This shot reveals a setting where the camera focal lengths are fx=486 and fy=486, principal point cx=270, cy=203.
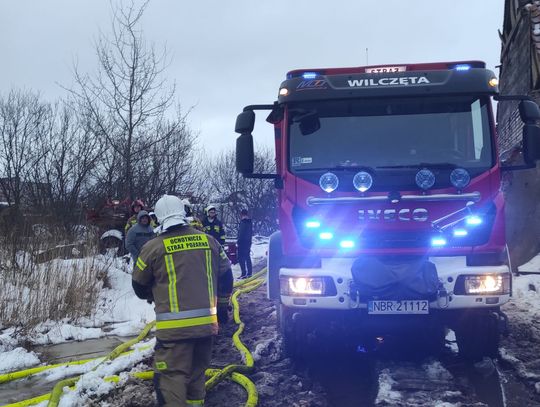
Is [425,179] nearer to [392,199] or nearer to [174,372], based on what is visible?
[392,199]

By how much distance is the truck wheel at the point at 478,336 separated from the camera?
4695mm

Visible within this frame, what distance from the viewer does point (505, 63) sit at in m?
15.4

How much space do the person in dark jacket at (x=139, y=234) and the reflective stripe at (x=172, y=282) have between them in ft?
17.6

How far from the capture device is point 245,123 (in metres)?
4.97

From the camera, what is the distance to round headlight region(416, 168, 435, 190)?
4484 mm

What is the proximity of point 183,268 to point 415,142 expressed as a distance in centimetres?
268

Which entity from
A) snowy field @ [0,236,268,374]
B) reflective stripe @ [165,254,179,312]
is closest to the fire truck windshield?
reflective stripe @ [165,254,179,312]

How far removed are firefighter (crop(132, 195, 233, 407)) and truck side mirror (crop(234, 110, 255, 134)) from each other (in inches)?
62.8

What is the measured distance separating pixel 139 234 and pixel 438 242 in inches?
222

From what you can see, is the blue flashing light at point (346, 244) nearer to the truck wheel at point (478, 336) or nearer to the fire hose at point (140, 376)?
the truck wheel at point (478, 336)

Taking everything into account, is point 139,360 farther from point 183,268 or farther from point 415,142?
point 415,142

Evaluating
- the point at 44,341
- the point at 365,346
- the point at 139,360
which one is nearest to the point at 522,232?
the point at 365,346

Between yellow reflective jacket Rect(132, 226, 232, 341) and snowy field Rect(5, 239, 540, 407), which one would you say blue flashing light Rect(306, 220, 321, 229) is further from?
snowy field Rect(5, 239, 540, 407)

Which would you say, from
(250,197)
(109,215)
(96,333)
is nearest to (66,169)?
(109,215)
